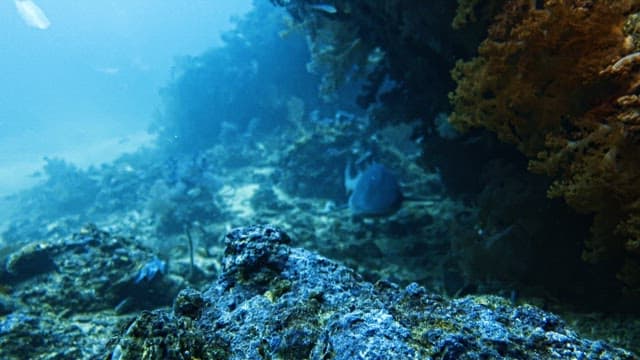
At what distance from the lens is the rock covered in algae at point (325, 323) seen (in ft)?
4.94

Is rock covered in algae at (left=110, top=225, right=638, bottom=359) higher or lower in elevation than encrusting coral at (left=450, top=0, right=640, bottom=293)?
lower

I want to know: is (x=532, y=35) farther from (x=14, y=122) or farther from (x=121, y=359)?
(x=14, y=122)

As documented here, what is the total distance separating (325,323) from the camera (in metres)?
1.80

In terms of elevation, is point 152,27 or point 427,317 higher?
point 152,27

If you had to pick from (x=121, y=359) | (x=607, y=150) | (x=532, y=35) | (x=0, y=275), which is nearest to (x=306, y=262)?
(x=121, y=359)

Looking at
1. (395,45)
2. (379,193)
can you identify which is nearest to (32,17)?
(395,45)

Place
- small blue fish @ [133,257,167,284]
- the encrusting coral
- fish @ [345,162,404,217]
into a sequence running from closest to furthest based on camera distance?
the encrusting coral, small blue fish @ [133,257,167,284], fish @ [345,162,404,217]

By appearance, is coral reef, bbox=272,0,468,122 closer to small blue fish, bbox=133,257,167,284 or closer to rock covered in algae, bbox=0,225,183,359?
small blue fish, bbox=133,257,167,284

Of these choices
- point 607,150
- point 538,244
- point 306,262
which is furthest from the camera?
point 538,244

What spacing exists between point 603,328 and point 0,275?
6.35 meters

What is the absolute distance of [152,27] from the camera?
139m

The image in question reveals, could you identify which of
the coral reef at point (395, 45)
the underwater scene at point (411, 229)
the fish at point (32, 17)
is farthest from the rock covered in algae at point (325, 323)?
the fish at point (32, 17)

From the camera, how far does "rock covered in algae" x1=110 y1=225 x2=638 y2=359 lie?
1.50 m

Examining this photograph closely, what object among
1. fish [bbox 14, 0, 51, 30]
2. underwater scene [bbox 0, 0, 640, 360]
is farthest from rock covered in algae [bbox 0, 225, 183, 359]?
fish [bbox 14, 0, 51, 30]
